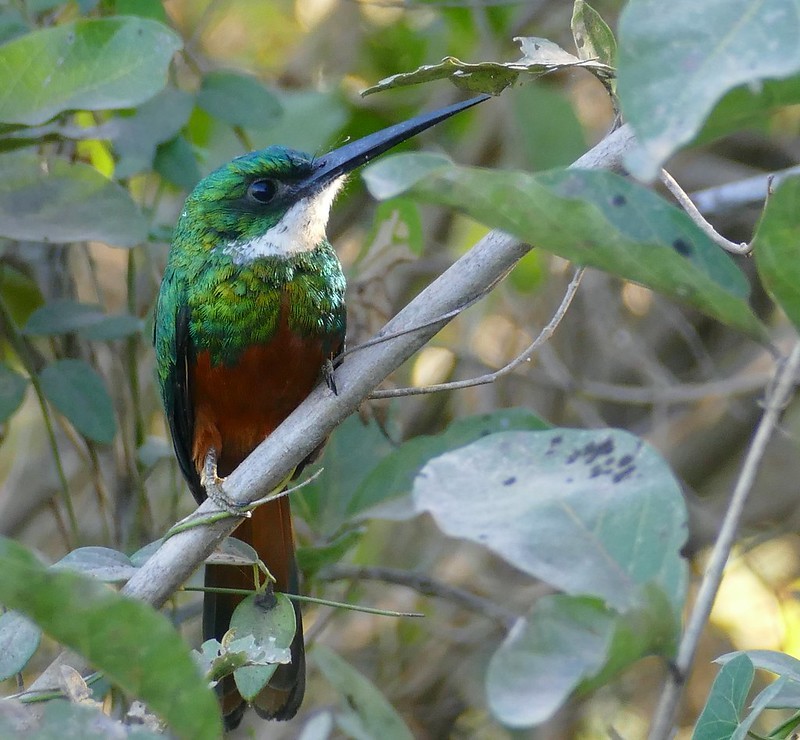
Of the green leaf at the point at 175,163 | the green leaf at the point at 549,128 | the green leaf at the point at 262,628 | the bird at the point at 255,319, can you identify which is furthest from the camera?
the green leaf at the point at 549,128

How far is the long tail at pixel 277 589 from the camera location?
5.96 ft

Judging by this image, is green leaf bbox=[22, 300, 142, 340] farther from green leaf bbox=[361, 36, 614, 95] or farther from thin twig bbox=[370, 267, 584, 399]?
green leaf bbox=[361, 36, 614, 95]

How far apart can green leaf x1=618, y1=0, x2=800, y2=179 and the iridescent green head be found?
1.29m

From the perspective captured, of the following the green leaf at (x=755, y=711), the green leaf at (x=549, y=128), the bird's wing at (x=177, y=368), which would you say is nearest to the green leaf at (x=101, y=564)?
the green leaf at (x=755, y=711)

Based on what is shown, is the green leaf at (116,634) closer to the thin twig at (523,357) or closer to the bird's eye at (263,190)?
the thin twig at (523,357)

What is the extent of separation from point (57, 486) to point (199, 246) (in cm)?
117

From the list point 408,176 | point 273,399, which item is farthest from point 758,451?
point 273,399

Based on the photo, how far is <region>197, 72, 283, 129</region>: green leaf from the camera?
213 cm

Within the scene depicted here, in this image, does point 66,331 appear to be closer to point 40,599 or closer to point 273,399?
point 273,399

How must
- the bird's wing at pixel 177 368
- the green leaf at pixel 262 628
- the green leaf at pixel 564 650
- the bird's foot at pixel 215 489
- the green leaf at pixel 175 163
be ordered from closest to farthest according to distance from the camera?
the green leaf at pixel 564 650
the green leaf at pixel 262 628
the bird's foot at pixel 215 489
the bird's wing at pixel 177 368
the green leaf at pixel 175 163

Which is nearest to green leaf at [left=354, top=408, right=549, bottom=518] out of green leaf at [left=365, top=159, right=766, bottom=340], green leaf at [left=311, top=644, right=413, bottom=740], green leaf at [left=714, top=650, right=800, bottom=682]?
green leaf at [left=311, top=644, right=413, bottom=740]

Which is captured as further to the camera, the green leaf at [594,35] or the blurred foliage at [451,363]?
the green leaf at [594,35]

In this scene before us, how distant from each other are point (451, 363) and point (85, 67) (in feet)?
5.52

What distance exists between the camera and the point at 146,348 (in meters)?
2.78
